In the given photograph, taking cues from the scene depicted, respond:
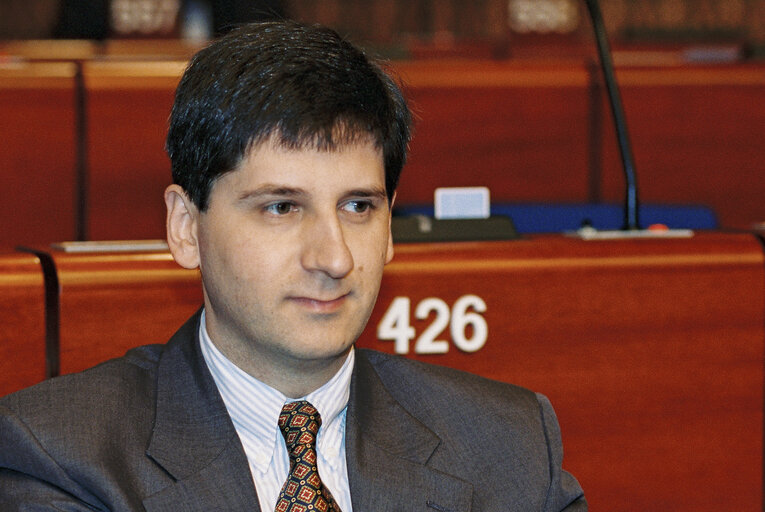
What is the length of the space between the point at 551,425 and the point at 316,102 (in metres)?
0.53

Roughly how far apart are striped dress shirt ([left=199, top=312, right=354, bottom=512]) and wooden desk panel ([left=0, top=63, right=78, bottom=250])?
4.69 ft

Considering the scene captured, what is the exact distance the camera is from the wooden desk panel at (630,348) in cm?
170

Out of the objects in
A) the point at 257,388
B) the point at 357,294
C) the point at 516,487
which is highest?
the point at 357,294

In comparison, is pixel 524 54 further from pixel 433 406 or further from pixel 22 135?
pixel 433 406

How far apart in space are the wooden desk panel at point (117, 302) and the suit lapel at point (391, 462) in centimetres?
35

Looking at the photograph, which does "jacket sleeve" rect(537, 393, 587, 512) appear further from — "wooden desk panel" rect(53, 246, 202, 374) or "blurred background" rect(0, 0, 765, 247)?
"blurred background" rect(0, 0, 765, 247)

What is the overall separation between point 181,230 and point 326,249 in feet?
0.74

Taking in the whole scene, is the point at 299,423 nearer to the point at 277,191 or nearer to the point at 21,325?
the point at 277,191

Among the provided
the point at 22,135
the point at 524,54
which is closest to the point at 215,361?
the point at 22,135

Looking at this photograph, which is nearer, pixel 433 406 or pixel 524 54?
pixel 433 406

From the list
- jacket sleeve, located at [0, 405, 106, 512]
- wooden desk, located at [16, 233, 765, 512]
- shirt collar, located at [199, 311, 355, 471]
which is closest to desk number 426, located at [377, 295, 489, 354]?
wooden desk, located at [16, 233, 765, 512]

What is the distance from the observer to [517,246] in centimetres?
176

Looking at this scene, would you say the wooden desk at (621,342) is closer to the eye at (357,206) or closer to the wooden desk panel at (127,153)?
the eye at (357,206)

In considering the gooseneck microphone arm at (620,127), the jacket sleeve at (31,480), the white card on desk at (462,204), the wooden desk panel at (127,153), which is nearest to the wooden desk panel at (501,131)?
the wooden desk panel at (127,153)
